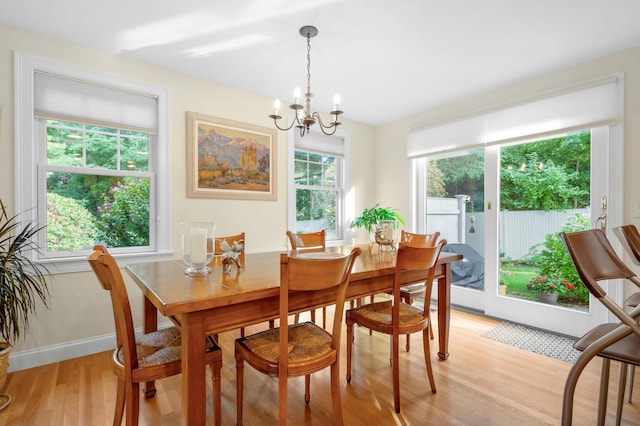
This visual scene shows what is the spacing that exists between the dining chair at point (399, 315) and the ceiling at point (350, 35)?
162 centimetres

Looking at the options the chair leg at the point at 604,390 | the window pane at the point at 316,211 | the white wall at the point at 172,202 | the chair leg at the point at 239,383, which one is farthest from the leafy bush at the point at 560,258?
the chair leg at the point at 239,383

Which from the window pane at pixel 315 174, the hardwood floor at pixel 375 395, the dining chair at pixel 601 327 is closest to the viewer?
the dining chair at pixel 601 327

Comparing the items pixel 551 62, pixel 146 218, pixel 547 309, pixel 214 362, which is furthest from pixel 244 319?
pixel 551 62

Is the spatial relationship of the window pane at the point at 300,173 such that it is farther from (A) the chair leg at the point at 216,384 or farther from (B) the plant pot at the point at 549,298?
(B) the plant pot at the point at 549,298

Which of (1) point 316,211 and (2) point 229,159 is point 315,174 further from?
(2) point 229,159

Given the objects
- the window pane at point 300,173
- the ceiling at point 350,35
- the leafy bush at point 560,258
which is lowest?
the leafy bush at point 560,258

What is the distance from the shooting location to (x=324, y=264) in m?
1.39

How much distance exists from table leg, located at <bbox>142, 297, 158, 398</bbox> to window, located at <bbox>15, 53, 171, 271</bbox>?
108 centimetres

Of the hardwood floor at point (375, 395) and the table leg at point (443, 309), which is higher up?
the table leg at point (443, 309)

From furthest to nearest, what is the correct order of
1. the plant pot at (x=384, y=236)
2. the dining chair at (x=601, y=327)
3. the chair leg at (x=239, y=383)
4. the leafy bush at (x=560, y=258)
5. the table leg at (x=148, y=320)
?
the leafy bush at (x=560, y=258) < the plant pot at (x=384, y=236) < the table leg at (x=148, y=320) < the chair leg at (x=239, y=383) < the dining chair at (x=601, y=327)

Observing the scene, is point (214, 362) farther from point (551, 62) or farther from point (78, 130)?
point (551, 62)

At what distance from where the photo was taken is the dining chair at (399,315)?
1.82 meters

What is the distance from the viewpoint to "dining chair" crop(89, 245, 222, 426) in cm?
132

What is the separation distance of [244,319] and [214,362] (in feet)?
0.90
